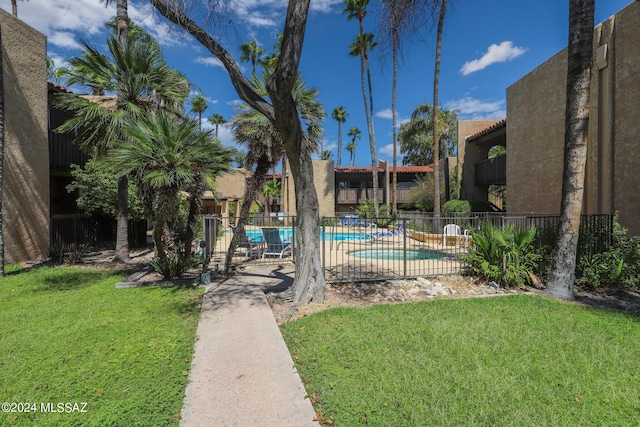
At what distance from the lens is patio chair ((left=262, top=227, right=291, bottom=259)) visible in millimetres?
10761

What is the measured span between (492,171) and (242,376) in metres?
20.4

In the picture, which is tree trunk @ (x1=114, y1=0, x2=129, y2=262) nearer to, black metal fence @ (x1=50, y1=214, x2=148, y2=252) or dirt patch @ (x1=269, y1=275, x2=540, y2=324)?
black metal fence @ (x1=50, y1=214, x2=148, y2=252)

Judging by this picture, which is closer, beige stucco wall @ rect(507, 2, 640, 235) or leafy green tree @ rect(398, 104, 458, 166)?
beige stucco wall @ rect(507, 2, 640, 235)

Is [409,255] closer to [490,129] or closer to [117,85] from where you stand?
[117,85]

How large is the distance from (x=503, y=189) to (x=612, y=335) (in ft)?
80.2

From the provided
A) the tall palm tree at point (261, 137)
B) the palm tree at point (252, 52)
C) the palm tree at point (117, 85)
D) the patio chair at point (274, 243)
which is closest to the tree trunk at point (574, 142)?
the tall palm tree at point (261, 137)

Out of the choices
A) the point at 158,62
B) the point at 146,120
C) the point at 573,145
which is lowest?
the point at 573,145

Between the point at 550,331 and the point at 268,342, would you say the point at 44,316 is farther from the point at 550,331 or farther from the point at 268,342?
the point at 550,331

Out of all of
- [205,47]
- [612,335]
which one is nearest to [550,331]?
[612,335]

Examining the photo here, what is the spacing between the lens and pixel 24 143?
10008mm

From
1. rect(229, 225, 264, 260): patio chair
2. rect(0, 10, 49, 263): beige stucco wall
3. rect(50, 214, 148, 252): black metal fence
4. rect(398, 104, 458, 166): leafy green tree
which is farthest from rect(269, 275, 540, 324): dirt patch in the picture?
rect(398, 104, 458, 166): leafy green tree

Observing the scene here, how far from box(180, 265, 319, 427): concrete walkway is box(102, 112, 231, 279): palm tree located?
2.43 metres

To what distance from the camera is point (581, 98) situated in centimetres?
622

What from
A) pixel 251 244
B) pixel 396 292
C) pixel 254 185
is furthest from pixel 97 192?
pixel 396 292
